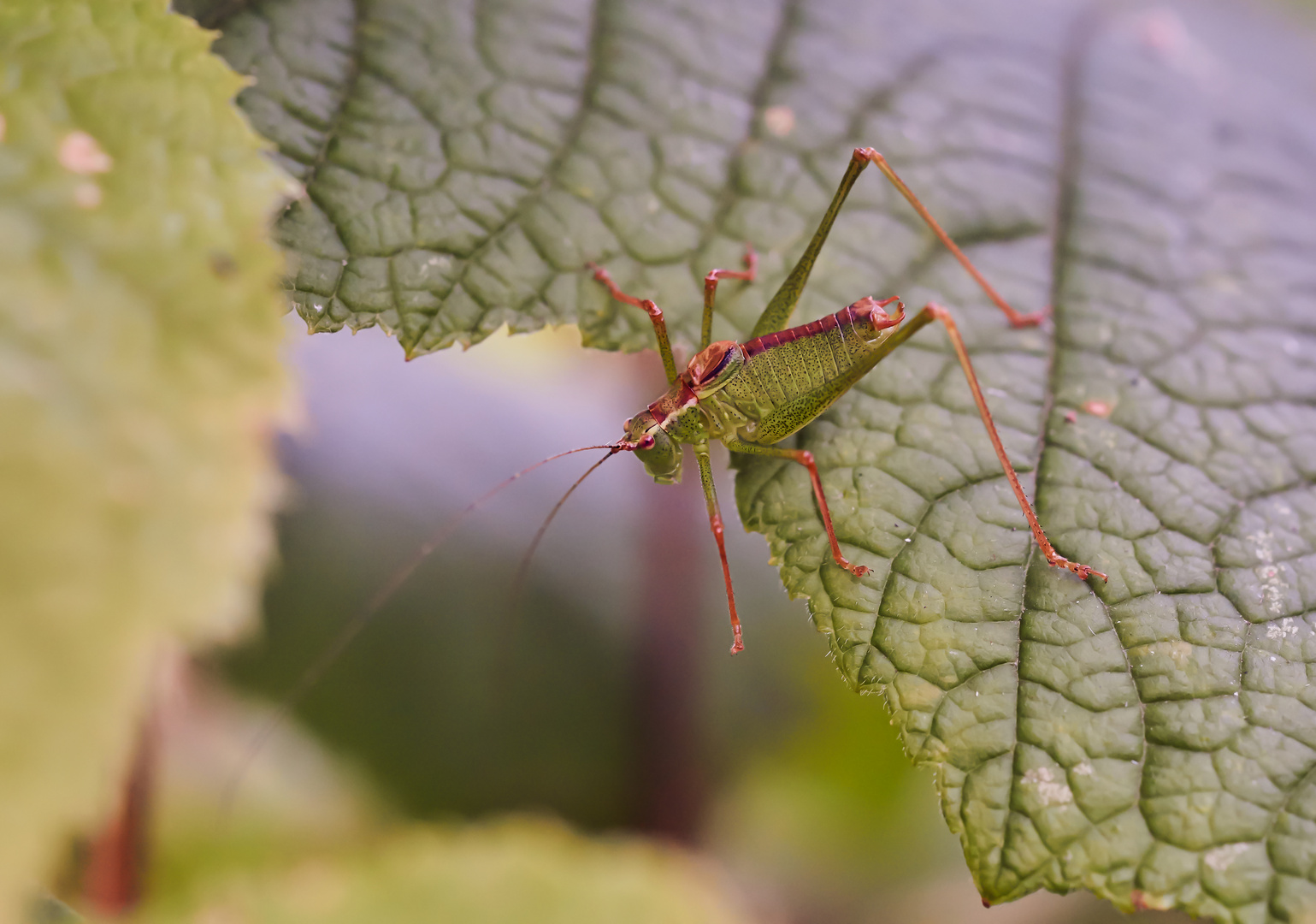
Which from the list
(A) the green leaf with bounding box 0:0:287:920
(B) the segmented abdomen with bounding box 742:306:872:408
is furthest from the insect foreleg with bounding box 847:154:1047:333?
(A) the green leaf with bounding box 0:0:287:920

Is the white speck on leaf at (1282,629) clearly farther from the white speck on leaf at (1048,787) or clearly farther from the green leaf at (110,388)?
the green leaf at (110,388)

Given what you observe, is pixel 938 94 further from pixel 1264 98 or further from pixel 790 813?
pixel 790 813

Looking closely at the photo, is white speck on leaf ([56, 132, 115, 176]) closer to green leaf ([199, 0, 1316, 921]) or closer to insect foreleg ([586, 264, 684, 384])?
green leaf ([199, 0, 1316, 921])

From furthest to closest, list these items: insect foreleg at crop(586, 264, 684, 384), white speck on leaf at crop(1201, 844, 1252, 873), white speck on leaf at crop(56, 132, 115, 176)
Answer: insect foreleg at crop(586, 264, 684, 384) < white speck on leaf at crop(1201, 844, 1252, 873) < white speck on leaf at crop(56, 132, 115, 176)

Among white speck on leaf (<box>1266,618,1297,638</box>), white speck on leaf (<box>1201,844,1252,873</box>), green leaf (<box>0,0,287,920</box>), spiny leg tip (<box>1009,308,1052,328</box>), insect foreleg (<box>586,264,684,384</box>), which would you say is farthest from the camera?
spiny leg tip (<box>1009,308,1052,328</box>)

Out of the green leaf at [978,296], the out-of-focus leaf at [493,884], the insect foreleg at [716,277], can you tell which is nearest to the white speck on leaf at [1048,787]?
the green leaf at [978,296]

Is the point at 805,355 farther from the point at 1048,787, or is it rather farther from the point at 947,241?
the point at 1048,787
